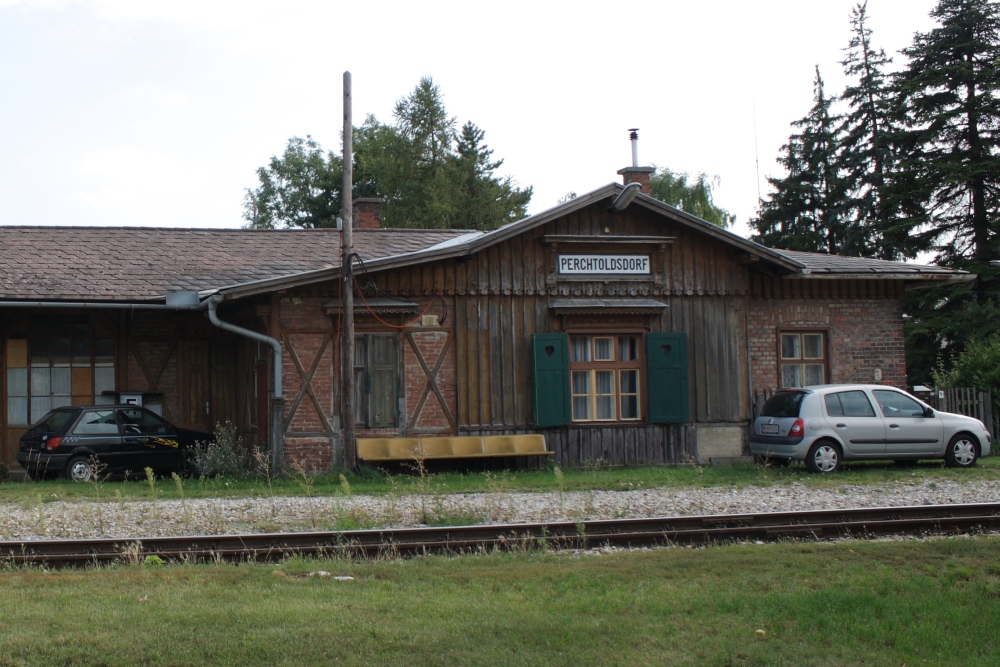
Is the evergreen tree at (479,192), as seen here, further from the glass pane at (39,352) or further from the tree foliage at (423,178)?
the glass pane at (39,352)

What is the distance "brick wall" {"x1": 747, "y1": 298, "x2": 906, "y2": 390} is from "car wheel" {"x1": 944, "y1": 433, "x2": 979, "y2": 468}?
10.6 feet

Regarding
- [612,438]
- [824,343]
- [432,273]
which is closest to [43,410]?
[432,273]

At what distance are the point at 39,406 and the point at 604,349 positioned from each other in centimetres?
1002

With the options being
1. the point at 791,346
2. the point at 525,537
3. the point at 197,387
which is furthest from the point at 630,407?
the point at 525,537

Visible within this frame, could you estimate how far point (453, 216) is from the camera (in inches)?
1834

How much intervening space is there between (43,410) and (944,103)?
2771 centimetres

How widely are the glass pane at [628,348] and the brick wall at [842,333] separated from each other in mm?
2241

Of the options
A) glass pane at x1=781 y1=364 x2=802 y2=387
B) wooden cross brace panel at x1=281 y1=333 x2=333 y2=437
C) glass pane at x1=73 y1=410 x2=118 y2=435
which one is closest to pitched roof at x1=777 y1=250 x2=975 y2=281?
glass pane at x1=781 y1=364 x2=802 y2=387

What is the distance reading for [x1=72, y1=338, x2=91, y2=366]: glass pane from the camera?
728 inches

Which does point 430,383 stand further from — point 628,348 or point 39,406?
point 39,406

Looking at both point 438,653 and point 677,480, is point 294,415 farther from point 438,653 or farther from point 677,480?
point 438,653

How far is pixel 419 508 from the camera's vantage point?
12.2 meters

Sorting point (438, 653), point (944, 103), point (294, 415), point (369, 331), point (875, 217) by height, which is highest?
point (944, 103)

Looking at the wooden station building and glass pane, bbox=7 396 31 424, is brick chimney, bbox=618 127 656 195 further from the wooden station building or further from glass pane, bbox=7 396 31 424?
glass pane, bbox=7 396 31 424
